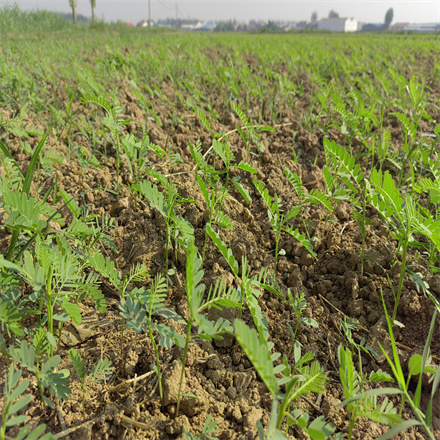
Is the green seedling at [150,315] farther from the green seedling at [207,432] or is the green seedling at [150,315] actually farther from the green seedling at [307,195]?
the green seedling at [307,195]

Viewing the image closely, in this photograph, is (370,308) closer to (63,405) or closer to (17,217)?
(63,405)

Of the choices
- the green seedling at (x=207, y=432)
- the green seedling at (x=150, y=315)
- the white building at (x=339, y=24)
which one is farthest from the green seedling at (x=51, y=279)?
the white building at (x=339, y=24)

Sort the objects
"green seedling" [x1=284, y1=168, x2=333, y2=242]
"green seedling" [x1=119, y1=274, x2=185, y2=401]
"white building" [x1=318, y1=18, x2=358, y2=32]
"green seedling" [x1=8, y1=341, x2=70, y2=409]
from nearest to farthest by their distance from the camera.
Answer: "green seedling" [x1=8, y1=341, x2=70, y2=409]
"green seedling" [x1=119, y1=274, x2=185, y2=401]
"green seedling" [x1=284, y1=168, x2=333, y2=242]
"white building" [x1=318, y1=18, x2=358, y2=32]

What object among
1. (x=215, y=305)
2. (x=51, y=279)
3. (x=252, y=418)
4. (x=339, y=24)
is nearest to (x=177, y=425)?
(x=252, y=418)

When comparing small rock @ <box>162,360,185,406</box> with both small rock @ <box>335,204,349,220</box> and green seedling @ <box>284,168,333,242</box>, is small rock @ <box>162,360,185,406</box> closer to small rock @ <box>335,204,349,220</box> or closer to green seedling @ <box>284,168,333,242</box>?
green seedling @ <box>284,168,333,242</box>

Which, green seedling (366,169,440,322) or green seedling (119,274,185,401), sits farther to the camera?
green seedling (366,169,440,322)

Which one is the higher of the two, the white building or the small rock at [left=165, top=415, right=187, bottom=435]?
the white building

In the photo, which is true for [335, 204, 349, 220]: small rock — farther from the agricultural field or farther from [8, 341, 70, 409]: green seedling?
[8, 341, 70, 409]: green seedling

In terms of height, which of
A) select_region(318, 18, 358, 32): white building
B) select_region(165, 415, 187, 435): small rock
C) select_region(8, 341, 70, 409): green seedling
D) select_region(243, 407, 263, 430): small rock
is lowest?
select_region(243, 407, 263, 430): small rock

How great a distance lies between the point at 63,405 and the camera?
1041mm

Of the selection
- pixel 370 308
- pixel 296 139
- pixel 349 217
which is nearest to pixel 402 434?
pixel 370 308

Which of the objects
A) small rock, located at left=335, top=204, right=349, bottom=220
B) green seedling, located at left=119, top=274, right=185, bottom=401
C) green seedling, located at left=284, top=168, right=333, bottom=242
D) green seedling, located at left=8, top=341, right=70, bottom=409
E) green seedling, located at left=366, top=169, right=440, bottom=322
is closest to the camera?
green seedling, located at left=8, top=341, right=70, bottom=409

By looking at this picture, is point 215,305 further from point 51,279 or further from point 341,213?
point 341,213

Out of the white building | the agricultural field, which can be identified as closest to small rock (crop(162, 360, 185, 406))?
the agricultural field
